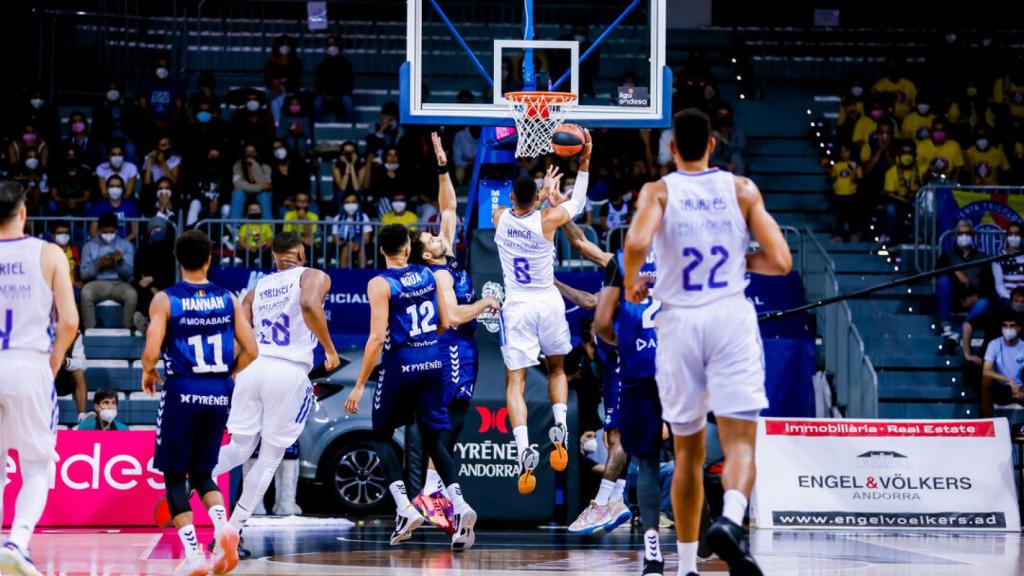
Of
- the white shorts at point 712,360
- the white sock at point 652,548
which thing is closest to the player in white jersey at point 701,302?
the white shorts at point 712,360

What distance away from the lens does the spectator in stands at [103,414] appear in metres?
16.0

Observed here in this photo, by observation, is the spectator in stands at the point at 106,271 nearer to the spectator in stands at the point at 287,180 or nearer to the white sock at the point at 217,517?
the spectator in stands at the point at 287,180

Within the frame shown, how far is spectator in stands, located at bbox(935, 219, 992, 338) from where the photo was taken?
63.0ft

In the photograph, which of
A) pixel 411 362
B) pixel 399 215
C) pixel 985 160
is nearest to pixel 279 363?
pixel 411 362

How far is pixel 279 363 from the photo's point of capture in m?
11.2

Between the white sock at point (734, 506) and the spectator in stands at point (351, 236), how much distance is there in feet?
36.4

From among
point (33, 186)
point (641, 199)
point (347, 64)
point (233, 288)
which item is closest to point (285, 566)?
point (641, 199)

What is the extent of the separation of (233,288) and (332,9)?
9.53 meters

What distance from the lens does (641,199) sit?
823 cm

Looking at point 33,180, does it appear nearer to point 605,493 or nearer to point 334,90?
point 334,90

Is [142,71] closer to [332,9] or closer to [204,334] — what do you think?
[332,9]

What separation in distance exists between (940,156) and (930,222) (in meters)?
1.89

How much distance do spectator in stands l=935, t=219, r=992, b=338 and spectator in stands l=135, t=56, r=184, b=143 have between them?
1142 cm

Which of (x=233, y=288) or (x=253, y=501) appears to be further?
(x=233, y=288)
